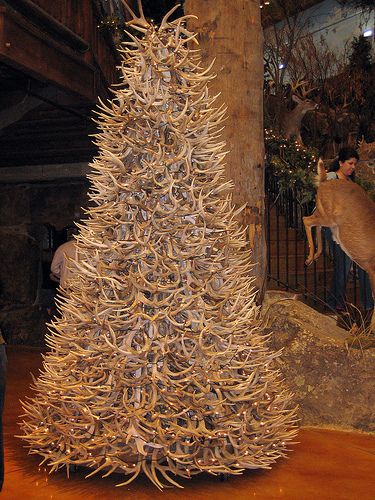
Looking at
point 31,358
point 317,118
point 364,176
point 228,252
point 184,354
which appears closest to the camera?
point 184,354

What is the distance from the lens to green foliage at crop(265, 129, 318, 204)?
8711 mm

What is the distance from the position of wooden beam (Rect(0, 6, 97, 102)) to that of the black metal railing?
2.50m

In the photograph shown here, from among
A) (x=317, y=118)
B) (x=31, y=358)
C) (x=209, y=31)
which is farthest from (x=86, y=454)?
(x=317, y=118)

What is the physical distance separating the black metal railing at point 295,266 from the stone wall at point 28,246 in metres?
2.82

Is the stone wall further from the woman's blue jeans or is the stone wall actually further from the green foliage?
the woman's blue jeans

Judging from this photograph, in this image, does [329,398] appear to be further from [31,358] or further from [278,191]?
[278,191]

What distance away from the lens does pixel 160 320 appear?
2814 millimetres

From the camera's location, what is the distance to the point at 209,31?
13.0 ft

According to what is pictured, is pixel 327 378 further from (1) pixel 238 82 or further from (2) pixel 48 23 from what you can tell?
(2) pixel 48 23

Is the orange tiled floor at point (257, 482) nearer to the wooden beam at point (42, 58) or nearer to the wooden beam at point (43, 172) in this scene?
the wooden beam at point (42, 58)

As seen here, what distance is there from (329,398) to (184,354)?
1687 mm

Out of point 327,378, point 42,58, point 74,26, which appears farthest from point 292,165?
point 327,378

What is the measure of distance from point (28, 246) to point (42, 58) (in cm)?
421

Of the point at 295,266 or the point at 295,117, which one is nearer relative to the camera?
the point at 295,266
